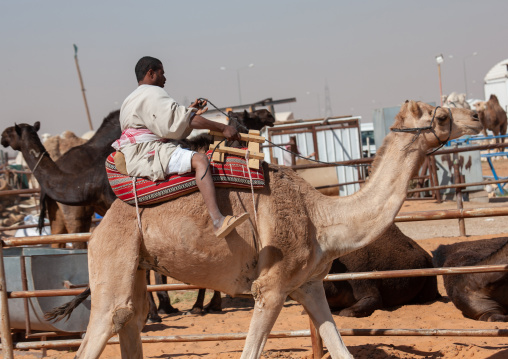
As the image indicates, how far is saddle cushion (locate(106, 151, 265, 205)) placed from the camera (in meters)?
4.19

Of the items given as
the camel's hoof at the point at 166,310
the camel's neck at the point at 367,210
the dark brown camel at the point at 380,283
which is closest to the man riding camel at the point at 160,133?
the camel's neck at the point at 367,210

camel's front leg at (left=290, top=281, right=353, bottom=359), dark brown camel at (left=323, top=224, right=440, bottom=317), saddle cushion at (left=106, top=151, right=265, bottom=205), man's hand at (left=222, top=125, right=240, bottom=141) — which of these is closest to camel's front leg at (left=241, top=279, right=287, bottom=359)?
camel's front leg at (left=290, top=281, right=353, bottom=359)

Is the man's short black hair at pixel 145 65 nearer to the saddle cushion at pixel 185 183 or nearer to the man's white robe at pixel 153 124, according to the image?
the man's white robe at pixel 153 124

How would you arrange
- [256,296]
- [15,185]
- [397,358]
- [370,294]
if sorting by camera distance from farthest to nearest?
[15,185] → [370,294] → [397,358] → [256,296]

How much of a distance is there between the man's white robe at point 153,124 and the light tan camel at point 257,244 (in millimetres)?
283

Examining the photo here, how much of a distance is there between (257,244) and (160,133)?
100 centimetres

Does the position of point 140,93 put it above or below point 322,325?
above

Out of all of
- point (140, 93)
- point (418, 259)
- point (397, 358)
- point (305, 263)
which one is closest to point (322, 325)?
point (305, 263)

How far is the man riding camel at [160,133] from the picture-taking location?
4055 millimetres

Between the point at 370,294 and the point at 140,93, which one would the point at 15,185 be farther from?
the point at 140,93

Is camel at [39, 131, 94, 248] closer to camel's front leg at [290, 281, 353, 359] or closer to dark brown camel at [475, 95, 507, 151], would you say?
camel's front leg at [290, 281, 353, 359]

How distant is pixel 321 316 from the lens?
4496mm

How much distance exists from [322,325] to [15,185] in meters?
23.3

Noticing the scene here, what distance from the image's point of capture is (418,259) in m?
7.61
